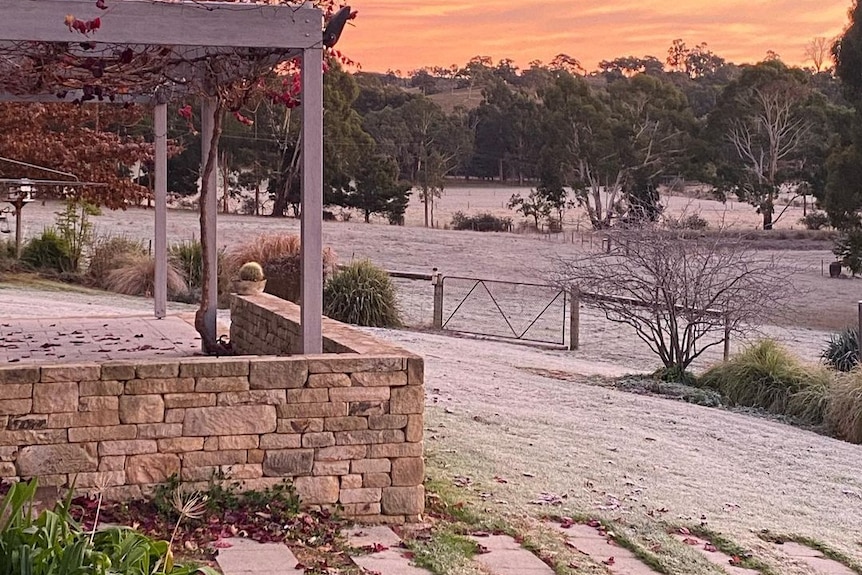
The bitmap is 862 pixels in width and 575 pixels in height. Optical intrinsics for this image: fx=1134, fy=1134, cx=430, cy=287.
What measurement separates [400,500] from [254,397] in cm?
85

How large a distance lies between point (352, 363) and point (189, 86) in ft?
10.4

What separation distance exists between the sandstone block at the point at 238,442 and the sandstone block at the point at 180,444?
0.09m

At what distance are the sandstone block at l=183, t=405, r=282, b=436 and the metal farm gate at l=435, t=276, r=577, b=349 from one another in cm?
855

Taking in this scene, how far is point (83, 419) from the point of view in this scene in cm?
498

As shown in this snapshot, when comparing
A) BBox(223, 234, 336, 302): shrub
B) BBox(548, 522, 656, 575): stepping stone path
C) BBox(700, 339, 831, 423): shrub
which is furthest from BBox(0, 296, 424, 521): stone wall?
BBox(223, 234, 336, 302): shrub

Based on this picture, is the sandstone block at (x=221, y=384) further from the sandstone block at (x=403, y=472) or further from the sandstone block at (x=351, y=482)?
the sandstone block at (x=403, y=472)

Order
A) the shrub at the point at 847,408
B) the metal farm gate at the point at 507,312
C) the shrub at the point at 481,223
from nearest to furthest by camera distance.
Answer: the shrub at the point at 847,408
the metal farm gate at the point at 507,312
the shrub at the point at 481,223

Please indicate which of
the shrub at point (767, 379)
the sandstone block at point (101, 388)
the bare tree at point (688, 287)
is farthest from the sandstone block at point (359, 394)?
the bare tree at point (688, 287)

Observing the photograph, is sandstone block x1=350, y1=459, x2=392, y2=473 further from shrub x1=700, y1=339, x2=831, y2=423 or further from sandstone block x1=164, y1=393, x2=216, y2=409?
shrub x1=700, y1=339, x2=831, y2=423

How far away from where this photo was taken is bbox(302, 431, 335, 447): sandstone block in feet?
17.1

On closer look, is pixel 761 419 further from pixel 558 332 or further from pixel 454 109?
pixel 454 109

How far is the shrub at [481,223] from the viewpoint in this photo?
36938 millimetres

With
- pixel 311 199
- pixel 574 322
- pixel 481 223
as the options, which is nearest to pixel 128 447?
pixel 311 199

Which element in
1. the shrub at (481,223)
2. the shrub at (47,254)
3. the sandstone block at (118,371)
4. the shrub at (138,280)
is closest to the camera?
the sandstone block at (118,371)
